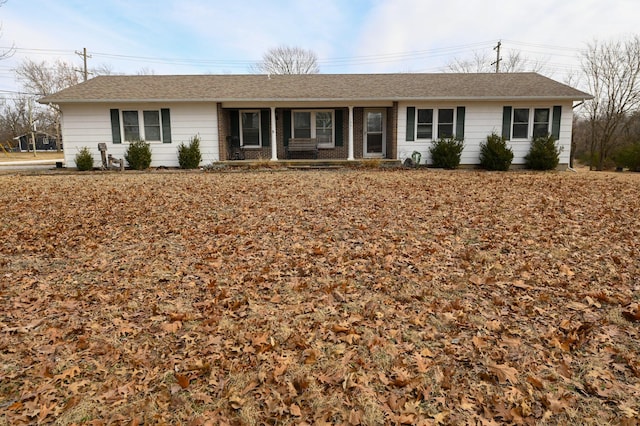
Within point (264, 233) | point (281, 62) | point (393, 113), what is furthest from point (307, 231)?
point (281, 62)

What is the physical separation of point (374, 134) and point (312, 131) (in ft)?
8.85

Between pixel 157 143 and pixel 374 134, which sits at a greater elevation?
pixel 374 134

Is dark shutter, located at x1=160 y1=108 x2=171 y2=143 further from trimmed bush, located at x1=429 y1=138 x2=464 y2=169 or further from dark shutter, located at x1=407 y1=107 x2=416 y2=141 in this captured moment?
trimmed bush, located at x1=429 y1=138 x2=464 y2=169

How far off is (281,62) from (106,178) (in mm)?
34957

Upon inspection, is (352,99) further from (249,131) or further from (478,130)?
(478,130)

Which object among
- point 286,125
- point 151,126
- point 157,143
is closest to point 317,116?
point 286,125

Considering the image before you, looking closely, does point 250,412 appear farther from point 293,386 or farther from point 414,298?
point 414,298

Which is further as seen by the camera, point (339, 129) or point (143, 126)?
point (339, 129)

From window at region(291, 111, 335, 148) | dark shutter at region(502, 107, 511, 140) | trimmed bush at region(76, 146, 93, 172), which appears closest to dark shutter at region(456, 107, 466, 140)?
dark shutter at region(502, 107, 511, 140)

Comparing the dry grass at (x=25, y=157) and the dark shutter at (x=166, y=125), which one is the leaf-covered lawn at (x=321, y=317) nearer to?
the dark shutter at (x=166, y=125)

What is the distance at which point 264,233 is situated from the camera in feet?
21.2

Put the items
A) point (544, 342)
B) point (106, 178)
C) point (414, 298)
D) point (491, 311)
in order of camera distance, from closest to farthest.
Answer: point (544, 342) → point (491, 311) → point (414, 298) → point (106, 178)

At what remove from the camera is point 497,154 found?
51.6ft

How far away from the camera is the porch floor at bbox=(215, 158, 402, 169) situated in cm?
1576
